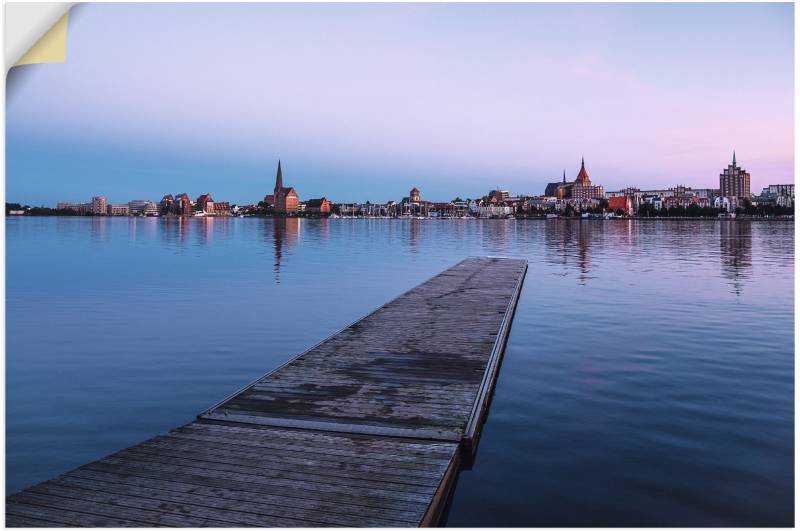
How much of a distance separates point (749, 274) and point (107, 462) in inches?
1277

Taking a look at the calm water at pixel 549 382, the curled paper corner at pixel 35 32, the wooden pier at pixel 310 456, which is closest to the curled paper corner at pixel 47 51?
the curled paper corner at pixel 35 32

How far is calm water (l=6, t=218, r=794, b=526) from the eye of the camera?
24.1 feet

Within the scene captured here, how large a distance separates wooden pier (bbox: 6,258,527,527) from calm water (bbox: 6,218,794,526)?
0.78 m

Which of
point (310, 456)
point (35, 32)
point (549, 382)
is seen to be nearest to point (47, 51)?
point (35, 32)

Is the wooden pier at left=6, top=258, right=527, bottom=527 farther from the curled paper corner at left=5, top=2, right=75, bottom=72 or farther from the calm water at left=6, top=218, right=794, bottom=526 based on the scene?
the curled paper corner at left=5, top=2, right=75, bottom=72

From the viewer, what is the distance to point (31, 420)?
32.3 feet

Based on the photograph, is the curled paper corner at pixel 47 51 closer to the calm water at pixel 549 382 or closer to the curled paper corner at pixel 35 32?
the curled paper corner at pixel 35 32

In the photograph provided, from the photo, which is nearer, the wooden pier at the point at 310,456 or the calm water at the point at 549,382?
the wooden pier at the point at 310,456

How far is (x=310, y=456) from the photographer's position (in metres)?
6.91

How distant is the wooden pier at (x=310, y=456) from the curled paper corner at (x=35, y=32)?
149 inches

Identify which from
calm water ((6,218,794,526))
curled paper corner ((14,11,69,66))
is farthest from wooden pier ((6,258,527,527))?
curled paper corner ((14,11,69,66))

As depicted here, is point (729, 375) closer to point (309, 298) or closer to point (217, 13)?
point (217, 13)

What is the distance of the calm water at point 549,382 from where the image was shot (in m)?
7.33

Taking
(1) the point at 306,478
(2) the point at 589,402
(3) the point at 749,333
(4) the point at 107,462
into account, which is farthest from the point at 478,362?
(3) the point at 749,333
